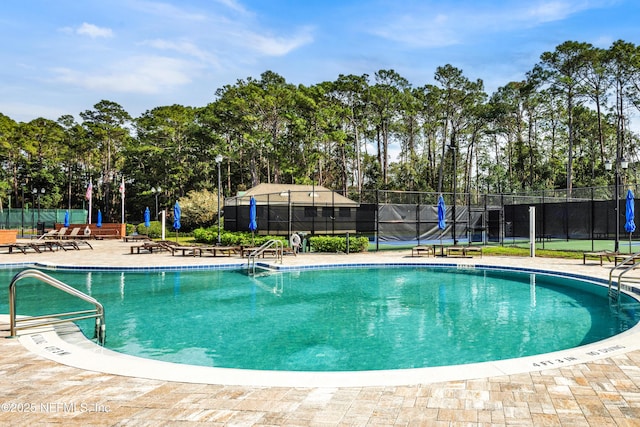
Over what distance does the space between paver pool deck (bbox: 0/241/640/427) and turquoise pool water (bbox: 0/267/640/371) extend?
1587 millimetres

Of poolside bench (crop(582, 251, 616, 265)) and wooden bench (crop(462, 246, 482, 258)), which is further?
wooden bench (crop(462, 246, 482, 258))

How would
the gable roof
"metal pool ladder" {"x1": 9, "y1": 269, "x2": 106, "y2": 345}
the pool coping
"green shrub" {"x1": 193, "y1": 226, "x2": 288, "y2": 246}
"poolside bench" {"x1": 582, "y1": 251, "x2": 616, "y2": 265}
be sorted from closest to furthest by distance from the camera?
1. the pool coping
2. "metal pool ladder" {"x1": 9, "y1": 269, "x2": 106, "y2": 345}
3. "poolside bench" {"x1": 582, "y1": 251, "x2": 616, "y2": 265}
4. "green shrub" {"x1": 193, "y1": 226, "x2": 288, "y2": 246}
5. the gable roof

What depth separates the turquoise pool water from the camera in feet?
18.1

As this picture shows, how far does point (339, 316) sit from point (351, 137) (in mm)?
35633

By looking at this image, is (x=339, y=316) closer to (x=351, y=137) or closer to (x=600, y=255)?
(x=600, y=255)

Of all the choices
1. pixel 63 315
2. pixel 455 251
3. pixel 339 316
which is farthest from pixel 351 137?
pixel 63 315

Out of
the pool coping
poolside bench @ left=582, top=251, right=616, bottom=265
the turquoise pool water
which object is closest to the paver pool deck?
the pool coping

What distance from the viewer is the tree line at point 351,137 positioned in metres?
36.4

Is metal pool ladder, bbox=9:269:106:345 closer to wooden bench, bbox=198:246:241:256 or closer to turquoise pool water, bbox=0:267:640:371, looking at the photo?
turquoise pool water, bbox=0:267:640:371

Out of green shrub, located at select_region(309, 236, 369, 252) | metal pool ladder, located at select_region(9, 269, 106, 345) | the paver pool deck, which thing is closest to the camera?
the paver pool deck

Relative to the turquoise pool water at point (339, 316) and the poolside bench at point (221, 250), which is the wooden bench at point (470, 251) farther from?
the poolside bench at point (221, 250)

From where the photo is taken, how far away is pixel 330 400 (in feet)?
10.5

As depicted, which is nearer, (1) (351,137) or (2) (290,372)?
(2) (290,372)

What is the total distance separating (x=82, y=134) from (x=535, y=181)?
49846 mm
